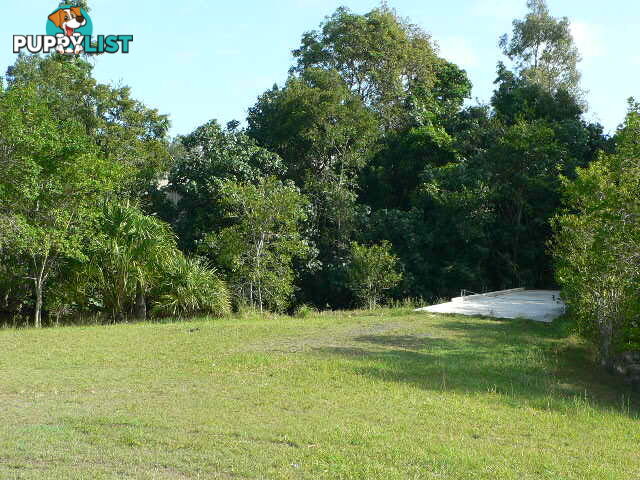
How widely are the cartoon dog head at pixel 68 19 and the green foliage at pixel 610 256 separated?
14128mm

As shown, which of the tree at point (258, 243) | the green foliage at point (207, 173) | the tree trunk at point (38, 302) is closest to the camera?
the tree trunk at point (38, 302)

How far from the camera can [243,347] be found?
36.3ft

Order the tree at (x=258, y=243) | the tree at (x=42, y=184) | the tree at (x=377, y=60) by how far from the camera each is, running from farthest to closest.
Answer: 1. the tree at (x=377, y=60)
2. the tree at (x=258, y=243)
3. the tree at (x=42, y=184)

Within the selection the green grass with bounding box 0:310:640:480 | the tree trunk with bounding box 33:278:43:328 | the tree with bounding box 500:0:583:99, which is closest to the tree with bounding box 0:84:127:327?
the tree trunk with bounding box 33:278:43:328

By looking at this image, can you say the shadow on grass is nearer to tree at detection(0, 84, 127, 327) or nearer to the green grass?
the green grass

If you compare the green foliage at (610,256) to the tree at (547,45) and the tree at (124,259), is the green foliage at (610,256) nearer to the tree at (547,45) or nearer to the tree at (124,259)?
the tree at (124,259)

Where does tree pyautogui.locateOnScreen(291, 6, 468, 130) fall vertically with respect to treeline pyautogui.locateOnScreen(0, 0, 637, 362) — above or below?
above

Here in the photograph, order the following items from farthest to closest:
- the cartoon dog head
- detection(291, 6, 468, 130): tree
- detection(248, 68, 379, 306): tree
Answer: detection(291, 6, 468, 130): tree
detection(248, 68, 379, 306): tree
the cartoon dog head

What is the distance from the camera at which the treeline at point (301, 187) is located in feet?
50.8

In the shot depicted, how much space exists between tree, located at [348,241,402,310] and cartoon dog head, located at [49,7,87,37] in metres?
10.3

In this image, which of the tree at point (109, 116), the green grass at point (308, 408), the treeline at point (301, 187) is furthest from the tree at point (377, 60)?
the green grass at point (308, 408)

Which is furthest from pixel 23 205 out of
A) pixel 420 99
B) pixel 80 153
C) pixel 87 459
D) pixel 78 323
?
pixel 420 99

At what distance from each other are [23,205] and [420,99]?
1655 cm

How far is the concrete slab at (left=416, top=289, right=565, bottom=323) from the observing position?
1615 centimetres
